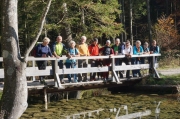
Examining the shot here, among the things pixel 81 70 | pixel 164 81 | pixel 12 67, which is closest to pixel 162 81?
pixel 164 81

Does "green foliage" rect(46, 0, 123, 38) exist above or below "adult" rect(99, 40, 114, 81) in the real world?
above

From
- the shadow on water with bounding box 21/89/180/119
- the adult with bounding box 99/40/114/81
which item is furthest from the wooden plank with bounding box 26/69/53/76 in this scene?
the adult with bounding box 99/40/114/81

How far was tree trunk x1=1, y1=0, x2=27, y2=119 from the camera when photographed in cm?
661

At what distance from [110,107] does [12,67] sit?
195 inches

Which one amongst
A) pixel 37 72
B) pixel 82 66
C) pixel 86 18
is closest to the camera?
Answer: pixel 37 72

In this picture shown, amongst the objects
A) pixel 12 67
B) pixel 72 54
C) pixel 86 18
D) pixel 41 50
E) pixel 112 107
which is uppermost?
pixel 86 18

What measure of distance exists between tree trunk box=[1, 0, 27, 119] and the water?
2573 millimetres

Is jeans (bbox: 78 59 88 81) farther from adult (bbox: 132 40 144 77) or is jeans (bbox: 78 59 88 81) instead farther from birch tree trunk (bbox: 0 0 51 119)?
birch tree trunk (bbox: 0 0 51 119)

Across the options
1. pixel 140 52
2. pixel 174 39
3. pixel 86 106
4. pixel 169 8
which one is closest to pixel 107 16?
pixel 140 52

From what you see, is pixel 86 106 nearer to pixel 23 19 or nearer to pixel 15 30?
pixel 15 30

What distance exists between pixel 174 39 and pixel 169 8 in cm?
1314

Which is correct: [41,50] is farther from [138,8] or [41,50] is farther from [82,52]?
[138,8]

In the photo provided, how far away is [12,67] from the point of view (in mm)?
6645

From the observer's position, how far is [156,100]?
1205 centimetres
